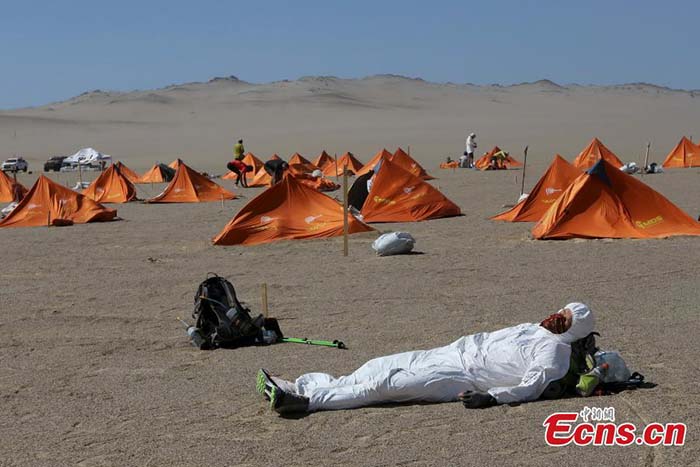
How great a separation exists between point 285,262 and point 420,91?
384ft

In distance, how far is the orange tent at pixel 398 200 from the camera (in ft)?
62.5

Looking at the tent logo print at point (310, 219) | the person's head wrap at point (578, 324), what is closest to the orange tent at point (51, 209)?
the tent logo print at point (310, 219)

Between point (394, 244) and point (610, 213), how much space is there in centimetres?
367

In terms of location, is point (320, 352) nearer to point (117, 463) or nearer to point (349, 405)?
point (349, 405)

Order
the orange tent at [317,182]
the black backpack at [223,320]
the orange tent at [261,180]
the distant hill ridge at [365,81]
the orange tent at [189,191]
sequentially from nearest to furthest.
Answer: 1. the black backpack at [223,320]
2. the orange tent at [189,191]
3. the orange tent at [317,182]
4. the orange tent at [261,180]
5. the distant hill ridge at [365,81]

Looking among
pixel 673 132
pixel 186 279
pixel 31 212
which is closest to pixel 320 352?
pixel 186 279

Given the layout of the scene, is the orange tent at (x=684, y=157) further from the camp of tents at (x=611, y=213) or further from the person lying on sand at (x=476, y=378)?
the person lying on sand at (x=476, y=378)

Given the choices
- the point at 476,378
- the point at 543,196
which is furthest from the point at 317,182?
the point at 476,378

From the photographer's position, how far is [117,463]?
5762 millimetres

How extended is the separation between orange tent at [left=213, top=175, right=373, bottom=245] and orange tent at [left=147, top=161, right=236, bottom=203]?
9449 millimetres

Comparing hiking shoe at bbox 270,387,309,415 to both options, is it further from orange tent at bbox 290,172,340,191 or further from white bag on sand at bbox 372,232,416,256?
orange tent at bbox 290,172,340,191

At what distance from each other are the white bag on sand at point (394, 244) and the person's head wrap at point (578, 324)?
735 cm

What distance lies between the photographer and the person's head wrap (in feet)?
21.5

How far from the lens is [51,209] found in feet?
66.9
